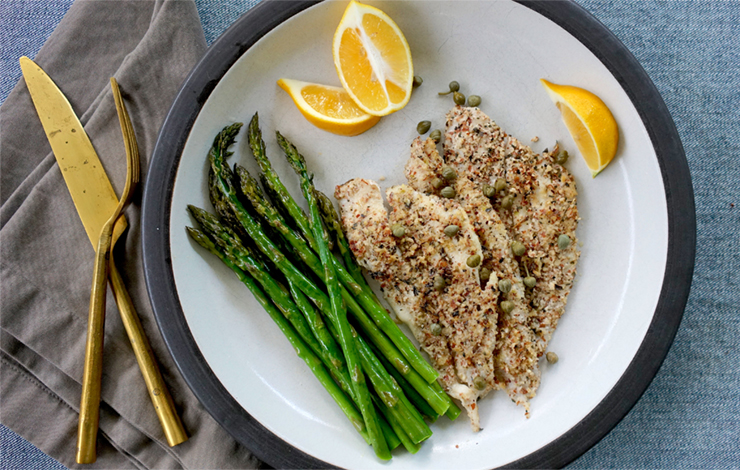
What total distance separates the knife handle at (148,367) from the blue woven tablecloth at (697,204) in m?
1.83

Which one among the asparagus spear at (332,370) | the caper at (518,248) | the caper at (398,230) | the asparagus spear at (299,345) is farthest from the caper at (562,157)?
the asparagus spear at (299,345)

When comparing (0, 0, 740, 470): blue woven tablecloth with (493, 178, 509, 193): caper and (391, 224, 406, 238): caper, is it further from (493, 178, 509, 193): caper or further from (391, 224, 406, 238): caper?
(391, 224, 406, 238): caper

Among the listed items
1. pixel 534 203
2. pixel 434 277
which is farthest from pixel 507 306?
pixel 534 203

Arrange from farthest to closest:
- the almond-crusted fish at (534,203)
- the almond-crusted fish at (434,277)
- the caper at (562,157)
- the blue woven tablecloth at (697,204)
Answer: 1. the blue woven tablecloth at (697,204)
2. the caper at (562,157)
3. the almond-crusted fish at (534,203)
4. the almond-crusted fish at (434,277)

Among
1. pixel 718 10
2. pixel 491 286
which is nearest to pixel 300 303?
pixel 491 286

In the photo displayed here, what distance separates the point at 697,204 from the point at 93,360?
14.7 feet

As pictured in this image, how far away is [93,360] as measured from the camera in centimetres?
304

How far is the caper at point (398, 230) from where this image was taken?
121 inches

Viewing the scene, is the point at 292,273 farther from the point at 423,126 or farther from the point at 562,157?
the point at 562,157

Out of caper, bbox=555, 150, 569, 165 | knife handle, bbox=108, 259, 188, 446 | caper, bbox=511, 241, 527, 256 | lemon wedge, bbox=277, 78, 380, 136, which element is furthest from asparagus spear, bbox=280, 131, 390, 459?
caper, bbox=555, 150, 569, 165

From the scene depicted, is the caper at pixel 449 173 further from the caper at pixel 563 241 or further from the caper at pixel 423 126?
the caper at pixel 563 241

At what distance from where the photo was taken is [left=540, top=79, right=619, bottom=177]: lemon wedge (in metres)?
3.10

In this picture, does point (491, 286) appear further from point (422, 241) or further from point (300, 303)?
point (300, 303)

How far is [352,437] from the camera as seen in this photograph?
319cm
